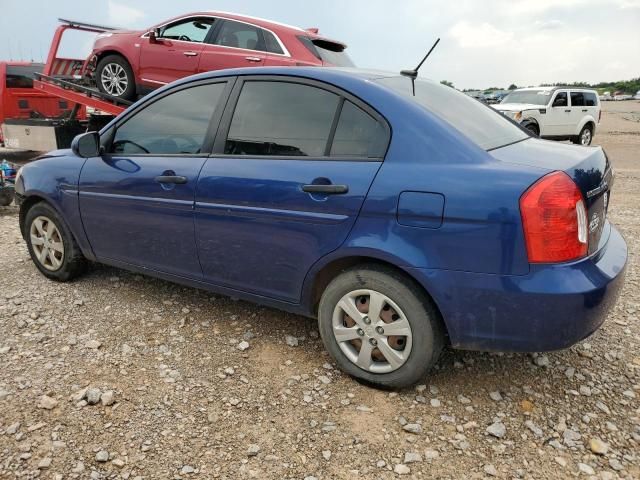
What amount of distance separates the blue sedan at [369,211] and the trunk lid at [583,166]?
0.05 ft

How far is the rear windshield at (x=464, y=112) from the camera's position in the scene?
2516 millimetres

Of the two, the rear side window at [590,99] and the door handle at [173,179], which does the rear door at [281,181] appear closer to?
the door handle at [173,179]

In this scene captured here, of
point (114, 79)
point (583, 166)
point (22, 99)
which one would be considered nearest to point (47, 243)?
point (583, 166)

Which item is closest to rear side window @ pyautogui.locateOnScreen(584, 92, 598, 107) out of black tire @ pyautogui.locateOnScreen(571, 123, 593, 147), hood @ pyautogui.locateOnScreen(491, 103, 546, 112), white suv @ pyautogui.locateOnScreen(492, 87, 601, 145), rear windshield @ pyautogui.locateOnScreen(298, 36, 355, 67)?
white suv @ pyautogui.locateOnScreen(492, 87, 601, 145)

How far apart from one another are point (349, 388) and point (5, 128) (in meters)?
9.69

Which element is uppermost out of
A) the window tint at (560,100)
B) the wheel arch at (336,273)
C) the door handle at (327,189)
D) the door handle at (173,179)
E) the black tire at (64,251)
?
the window tint at (560,100)

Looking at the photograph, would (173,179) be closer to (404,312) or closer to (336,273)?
(336,273)

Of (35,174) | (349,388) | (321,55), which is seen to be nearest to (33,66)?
(321,55)

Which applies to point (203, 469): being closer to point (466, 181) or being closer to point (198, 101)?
point (466, 181)

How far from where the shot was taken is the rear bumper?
2125 millimetres

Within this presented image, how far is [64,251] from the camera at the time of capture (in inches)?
153

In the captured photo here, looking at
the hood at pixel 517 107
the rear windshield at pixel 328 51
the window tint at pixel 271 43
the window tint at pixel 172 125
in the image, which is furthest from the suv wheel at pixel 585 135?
the window tint at pixel 172 125

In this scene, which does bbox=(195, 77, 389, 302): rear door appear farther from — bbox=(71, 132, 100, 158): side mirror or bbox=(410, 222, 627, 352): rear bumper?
bbox=(71, 132, 100, 158): side mirror

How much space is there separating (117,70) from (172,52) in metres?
1.04
